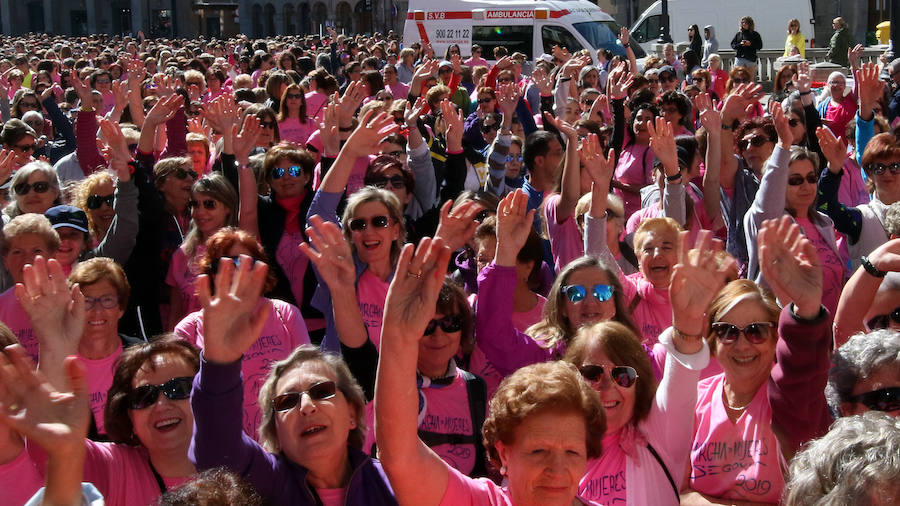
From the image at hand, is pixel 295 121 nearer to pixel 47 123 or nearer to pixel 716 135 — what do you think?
pixel 47 123

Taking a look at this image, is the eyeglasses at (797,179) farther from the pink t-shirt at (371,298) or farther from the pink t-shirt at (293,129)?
the pink t-shirt at (293,129)

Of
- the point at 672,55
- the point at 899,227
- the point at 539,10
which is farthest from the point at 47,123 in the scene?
the point at 539,10

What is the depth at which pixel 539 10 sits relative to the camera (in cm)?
2103

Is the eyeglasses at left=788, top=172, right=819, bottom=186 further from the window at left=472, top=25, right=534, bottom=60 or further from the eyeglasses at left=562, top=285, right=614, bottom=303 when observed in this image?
the window at left=472, top=25, right=534, bottom=60

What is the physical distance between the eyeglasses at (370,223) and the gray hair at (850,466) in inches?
98.0

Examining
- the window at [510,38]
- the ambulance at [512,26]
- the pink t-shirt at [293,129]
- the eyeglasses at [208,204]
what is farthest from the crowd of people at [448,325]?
the window at [510,38]

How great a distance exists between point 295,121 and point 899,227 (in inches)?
234

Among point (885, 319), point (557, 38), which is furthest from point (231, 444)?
point (557, 38)

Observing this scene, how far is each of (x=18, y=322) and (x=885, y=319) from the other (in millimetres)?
3506

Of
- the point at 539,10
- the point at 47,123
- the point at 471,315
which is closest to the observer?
the point at 471,315

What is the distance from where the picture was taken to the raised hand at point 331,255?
3.38 m

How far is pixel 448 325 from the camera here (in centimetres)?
378

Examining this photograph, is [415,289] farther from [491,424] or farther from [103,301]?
[103,301]

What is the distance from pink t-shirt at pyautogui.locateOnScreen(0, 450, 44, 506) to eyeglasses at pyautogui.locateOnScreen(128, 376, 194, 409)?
14.8 inches
